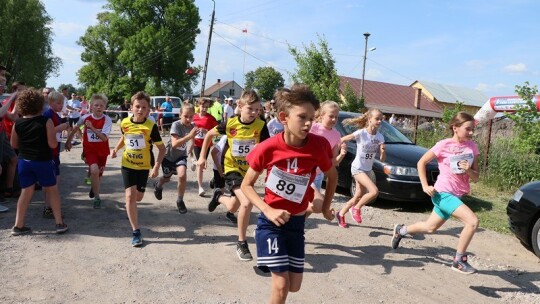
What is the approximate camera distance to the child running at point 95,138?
6395 mm

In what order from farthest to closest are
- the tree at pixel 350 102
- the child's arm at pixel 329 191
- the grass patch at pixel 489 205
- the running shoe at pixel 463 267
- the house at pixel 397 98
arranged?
the house at pixel 397 98
the tree at pixel 350 102
the grass patch at pixel 489 205
the running shoe at pixel 463 267
the child's arm at pixel 329 191

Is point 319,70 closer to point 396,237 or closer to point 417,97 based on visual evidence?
point 396,237

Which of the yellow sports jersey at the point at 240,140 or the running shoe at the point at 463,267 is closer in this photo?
the running shoe at the point at 463,267

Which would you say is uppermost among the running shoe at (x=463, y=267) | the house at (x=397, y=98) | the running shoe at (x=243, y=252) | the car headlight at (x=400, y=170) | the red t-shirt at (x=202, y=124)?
the house at (x=397, y=98)

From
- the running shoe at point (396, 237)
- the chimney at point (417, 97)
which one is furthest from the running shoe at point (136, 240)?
the chimney at point (417, 97)

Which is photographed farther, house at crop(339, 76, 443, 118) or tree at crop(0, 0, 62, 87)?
house at crop(339, 76, 443, 118)

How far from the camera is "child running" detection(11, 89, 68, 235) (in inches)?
206

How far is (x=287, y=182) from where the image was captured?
316cm

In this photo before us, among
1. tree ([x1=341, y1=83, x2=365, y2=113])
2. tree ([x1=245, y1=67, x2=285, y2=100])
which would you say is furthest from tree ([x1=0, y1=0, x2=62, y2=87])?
tree ([x1=245, y1=67, x2=285, y2=100])

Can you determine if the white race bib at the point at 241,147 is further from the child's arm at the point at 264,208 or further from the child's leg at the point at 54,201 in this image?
the child's leg at the point at 54,201

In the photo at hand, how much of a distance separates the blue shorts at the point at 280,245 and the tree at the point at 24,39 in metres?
50.1

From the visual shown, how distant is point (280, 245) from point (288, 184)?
453mm

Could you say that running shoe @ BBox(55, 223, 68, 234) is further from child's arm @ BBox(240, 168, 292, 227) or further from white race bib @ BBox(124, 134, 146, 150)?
child's arm @ BBox(240, 168, 292, 227)

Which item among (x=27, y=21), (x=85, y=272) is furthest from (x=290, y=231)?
(x=27, y=21)
